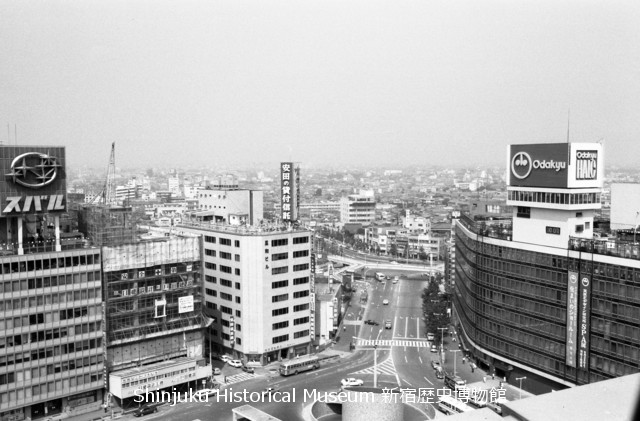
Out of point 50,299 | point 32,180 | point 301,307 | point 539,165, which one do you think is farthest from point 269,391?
point 539,165

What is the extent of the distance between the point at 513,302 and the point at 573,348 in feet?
7.02

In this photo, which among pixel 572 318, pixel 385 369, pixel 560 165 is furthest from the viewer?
pixel 385 369

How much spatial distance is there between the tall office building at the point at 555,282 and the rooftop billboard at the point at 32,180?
11.4m

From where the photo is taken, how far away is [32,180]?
15.2m

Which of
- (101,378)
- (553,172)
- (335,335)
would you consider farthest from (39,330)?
(553,172)

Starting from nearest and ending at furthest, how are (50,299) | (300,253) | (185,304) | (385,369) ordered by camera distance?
(50,299) < (185,304) < (385,369) < (300,253)

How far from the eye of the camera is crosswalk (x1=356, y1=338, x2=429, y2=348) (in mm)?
22062

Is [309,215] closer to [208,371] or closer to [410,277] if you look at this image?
[410,277]

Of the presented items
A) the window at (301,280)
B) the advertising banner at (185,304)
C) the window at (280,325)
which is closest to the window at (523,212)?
the window at (301,280)

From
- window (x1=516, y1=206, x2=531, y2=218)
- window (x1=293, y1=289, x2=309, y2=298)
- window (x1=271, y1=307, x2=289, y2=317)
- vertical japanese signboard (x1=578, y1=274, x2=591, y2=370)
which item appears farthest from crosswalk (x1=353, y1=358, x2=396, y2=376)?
window (x1=516, y1=206, x2=531, y2=218)

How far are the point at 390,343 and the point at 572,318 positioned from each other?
322 inches

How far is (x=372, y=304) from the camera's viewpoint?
29.3 meters

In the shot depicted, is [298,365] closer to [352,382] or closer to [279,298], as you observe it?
[279,298]

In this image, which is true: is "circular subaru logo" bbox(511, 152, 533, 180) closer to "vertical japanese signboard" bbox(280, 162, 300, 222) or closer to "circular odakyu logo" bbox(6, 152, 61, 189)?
"vertical japanese signboard" bbox(280, 162, 300, 222)
